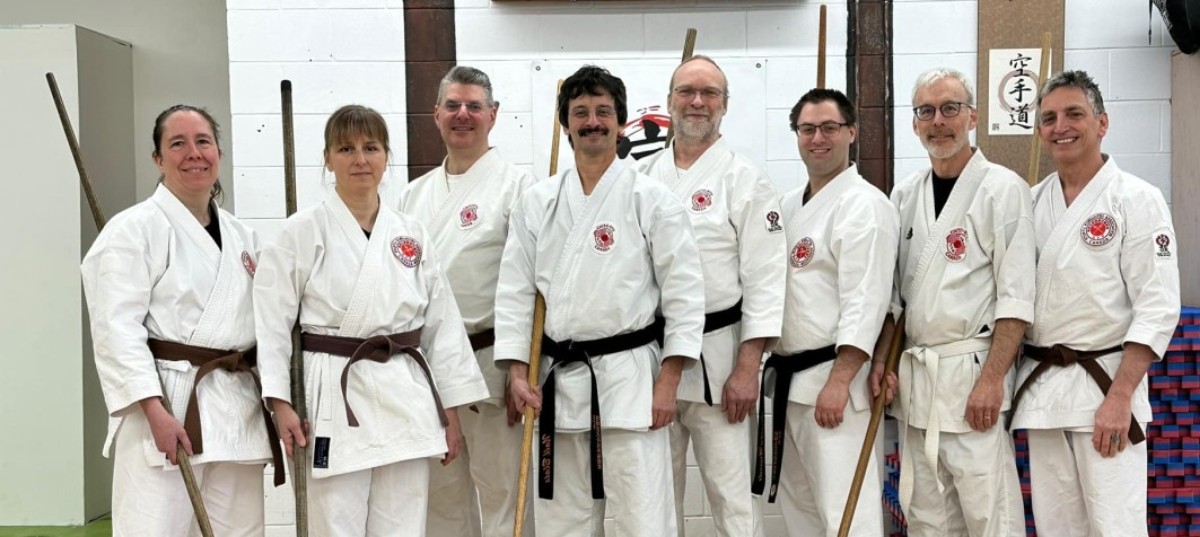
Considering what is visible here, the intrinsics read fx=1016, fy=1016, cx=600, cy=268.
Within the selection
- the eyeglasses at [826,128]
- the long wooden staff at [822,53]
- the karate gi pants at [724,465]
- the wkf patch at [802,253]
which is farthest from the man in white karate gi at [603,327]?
the long wooden staff at [822,53]

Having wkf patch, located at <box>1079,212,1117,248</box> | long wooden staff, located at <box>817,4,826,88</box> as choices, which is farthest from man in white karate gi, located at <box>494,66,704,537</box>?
wkf patch, located at <box>1079,212,1117,248</box>

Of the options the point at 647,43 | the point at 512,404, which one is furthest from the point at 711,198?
the point at 647,43

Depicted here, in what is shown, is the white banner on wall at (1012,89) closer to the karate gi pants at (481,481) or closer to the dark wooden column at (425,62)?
the dark wooden column at (425,62)

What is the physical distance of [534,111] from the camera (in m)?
3.80

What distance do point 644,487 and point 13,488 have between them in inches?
120

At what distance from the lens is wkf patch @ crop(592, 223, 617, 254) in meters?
2.61

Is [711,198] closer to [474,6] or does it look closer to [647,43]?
[647,43]

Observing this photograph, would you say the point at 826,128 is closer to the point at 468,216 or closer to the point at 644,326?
the point at 644,326

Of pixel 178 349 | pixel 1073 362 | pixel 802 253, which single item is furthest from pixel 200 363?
pixel 1073 362

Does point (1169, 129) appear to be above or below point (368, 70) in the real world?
below

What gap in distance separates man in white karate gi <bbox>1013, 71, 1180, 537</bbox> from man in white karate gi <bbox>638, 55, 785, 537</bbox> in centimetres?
72

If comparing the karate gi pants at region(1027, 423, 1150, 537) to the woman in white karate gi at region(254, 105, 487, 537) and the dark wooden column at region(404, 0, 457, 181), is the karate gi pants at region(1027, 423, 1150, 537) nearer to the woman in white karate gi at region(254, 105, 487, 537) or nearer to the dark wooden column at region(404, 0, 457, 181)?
the woman in white karate gi at region(254, 105, 487, 537)

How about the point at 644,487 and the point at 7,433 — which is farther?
the point at 7,433

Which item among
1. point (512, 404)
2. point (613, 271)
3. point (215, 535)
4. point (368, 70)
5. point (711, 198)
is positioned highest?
point (368, 70)
